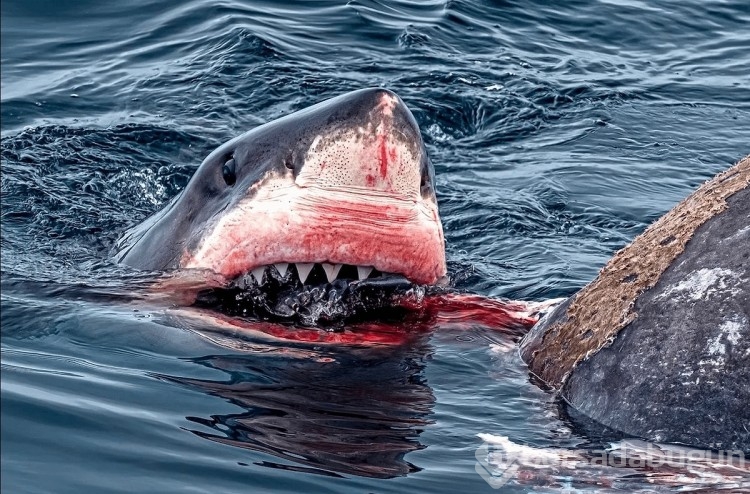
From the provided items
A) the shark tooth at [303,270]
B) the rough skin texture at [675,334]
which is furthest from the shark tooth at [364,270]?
the rough skin texture at [675,334]

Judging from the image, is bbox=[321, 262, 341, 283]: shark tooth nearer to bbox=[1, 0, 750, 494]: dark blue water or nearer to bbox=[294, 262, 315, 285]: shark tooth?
bbox=[294, 262, 315, 285]: shark tooth

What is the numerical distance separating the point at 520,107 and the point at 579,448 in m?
6.40

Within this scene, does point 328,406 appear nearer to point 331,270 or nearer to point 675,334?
point 331,270

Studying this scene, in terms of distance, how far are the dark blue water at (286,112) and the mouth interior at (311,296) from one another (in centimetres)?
22

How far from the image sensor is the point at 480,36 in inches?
465

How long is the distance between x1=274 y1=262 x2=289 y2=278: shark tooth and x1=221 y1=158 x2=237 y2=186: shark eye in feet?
1.65

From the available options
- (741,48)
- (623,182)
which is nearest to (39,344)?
(623,182)

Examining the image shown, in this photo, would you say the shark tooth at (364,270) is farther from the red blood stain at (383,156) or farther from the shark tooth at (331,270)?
the red blood stain at (383,156)

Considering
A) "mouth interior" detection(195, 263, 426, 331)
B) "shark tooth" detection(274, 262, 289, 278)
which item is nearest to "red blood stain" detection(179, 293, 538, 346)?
"mouth interior" detection(195, 263, 426, 331)

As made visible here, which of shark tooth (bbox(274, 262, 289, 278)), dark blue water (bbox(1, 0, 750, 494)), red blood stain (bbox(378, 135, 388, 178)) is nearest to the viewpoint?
dark blue water (bbox(1, 0, 750, 494))

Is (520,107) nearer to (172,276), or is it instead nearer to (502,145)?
(502,145)

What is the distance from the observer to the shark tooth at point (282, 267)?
4898 mm

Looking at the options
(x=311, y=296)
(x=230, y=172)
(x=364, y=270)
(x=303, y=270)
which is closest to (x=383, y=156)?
(x=364, y=270)

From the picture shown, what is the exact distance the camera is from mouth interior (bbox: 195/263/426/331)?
5.05 metres
